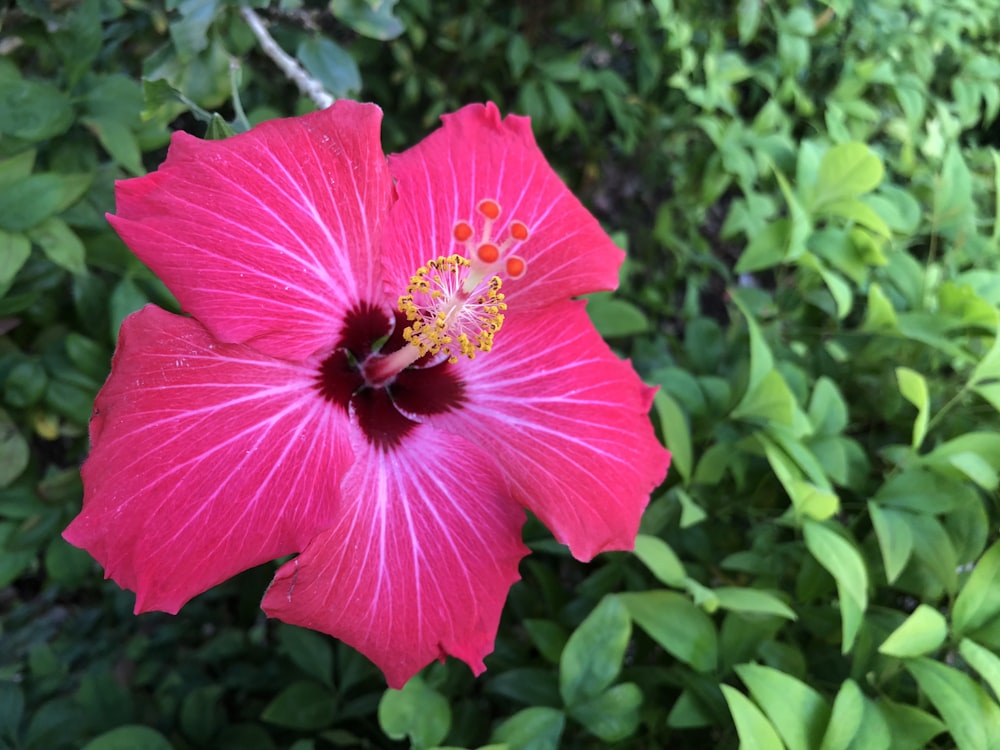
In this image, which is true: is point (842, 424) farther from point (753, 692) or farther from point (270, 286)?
point (270, 286)

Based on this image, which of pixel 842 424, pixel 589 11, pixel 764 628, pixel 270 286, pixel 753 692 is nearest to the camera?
pixel 270 286

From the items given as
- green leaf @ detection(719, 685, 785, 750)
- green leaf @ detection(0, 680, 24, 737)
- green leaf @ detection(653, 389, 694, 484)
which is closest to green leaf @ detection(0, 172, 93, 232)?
green leaf @ detection(0, 680, 24, 737)

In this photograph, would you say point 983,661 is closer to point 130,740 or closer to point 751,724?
point 751,724

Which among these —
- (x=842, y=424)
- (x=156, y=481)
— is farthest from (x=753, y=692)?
(x=156, y=481)

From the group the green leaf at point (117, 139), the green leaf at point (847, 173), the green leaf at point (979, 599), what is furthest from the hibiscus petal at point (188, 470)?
the green leaf at point (847, 173)

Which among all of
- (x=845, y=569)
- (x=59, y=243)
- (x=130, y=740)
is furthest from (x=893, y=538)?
(x=59, y=243)


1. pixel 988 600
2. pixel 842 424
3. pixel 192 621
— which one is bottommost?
pixel 988 600

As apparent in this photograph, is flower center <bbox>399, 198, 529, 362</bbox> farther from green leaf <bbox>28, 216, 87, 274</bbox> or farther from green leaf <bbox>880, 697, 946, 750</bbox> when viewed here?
green leaf <bbox>880, 697, 946, 750</bbox>
